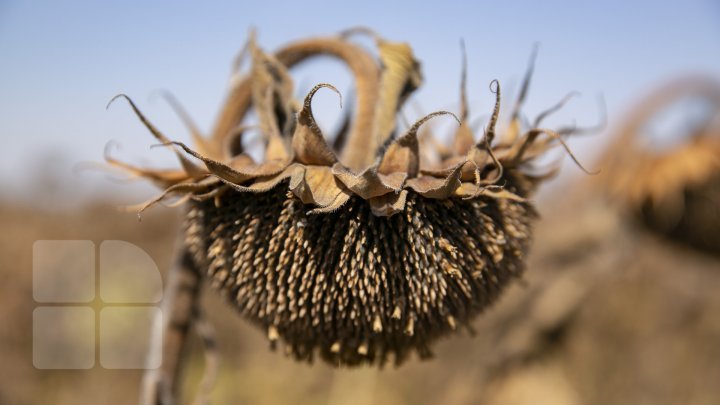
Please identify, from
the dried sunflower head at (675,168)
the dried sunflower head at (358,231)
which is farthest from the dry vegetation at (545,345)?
the dried sunflower head at (358,231)

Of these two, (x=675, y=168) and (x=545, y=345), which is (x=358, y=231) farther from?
(x=545, y=345)

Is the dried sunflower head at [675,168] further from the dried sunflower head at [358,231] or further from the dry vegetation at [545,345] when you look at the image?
the dried sunflower head at [358,231]

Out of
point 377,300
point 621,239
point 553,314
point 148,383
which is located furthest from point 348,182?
point 553,314

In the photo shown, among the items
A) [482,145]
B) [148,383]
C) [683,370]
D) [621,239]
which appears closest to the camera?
[482,145]

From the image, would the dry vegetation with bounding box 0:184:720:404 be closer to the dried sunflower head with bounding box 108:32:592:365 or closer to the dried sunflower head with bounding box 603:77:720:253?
the dried sunflower head with bounding box 603:77:720:253

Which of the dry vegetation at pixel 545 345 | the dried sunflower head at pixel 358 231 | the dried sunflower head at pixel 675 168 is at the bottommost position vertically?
the dry vegetation at pixel 545 345

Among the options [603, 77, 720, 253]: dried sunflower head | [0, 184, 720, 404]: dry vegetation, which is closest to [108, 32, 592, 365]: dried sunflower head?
[603, 77, 720, 253]: dried sunflower head

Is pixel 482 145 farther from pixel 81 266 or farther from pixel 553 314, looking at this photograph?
pixel 81 266
